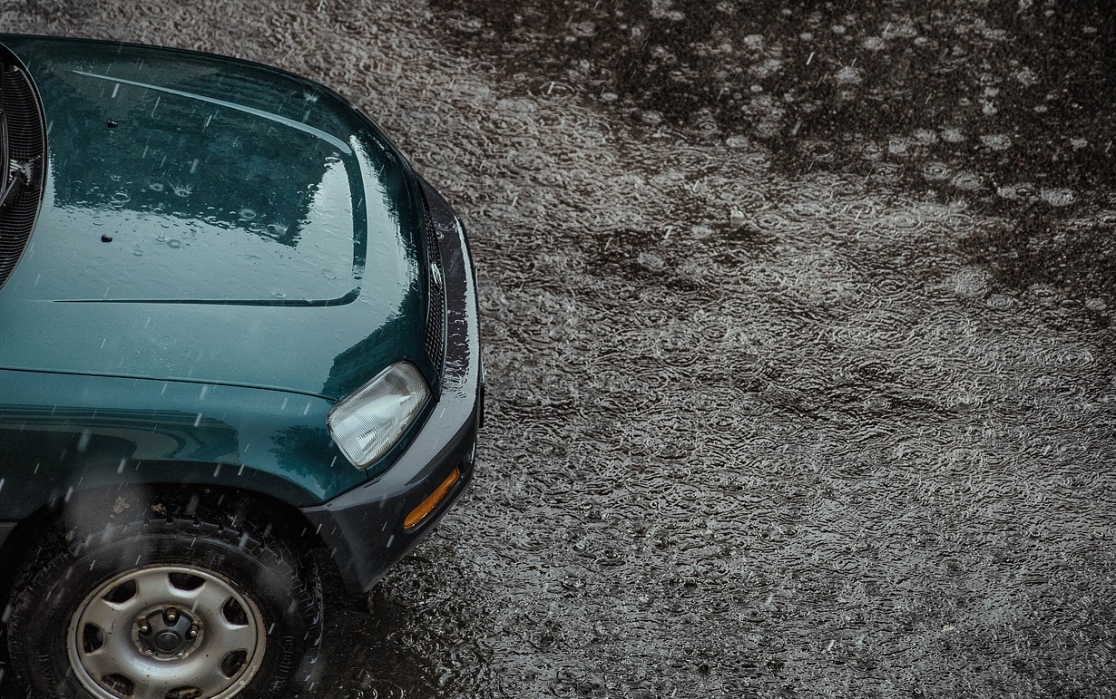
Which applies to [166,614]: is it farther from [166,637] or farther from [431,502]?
[431,502]

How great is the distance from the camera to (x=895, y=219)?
200 inches

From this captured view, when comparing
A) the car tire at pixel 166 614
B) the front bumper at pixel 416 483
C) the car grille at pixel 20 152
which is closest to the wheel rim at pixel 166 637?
the car tire at pixel 166 614

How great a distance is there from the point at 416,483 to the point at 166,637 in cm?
77

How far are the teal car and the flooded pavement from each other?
560 mm

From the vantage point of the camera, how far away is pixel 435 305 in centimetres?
328

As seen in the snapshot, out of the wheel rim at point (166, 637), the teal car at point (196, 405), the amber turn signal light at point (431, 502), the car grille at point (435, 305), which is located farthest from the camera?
the car grille at point (435, 305)

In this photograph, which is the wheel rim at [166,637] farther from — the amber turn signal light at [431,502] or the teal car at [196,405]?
the amber turn signal light at [431,502]

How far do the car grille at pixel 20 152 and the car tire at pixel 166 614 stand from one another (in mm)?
763

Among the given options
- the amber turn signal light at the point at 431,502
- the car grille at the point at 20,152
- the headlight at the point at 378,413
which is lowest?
the amber turn signal light at the point at 431,502

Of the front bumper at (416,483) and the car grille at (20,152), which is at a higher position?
the car grille at (20,152)

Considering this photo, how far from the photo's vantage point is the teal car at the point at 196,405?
2578 millimetres

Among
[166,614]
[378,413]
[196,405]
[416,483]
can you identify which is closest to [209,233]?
[196,405]

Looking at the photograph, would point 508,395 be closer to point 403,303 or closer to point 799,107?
point 403,303

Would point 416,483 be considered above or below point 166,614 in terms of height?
above
